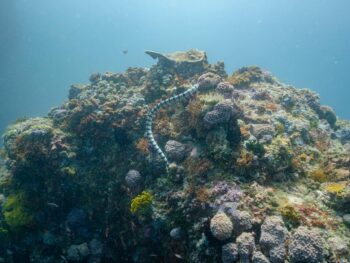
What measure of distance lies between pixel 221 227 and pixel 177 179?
2215mm

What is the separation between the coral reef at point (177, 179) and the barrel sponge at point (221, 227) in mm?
20

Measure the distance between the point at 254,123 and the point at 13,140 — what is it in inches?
344

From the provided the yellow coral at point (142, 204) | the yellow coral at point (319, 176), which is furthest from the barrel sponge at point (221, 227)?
the yellow coral at point (319, 176)

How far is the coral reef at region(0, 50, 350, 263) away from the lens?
577cm

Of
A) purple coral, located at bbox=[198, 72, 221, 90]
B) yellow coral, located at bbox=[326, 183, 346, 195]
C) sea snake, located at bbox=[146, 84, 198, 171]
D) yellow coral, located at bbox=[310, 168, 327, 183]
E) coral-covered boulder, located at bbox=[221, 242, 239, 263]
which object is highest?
purple coral, located at bbox=[198, 72, 221, 90]

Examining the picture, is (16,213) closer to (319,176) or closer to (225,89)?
(225,89)

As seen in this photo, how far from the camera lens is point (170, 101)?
9.52 m

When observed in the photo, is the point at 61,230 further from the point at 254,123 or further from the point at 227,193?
the point at 254,123

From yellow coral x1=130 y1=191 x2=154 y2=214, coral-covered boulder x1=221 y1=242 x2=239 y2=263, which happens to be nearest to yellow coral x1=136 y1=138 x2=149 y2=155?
yellow coral x1=130 y1=191 x2=154 y2=214

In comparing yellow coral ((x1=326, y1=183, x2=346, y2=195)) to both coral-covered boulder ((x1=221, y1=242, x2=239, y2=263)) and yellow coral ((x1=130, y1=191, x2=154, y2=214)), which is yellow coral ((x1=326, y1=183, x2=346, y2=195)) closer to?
coral-covered boulder ((x1=221, y1=242, x2=239, y2=263))

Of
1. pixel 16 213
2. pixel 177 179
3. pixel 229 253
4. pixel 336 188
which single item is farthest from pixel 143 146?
pixel 336 188

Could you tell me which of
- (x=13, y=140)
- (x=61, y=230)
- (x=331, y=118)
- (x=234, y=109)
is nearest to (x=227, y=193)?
(x=234, y=109)

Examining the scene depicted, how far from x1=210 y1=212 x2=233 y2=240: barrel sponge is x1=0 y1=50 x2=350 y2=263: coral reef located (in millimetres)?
20

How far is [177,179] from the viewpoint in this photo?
7.53m
